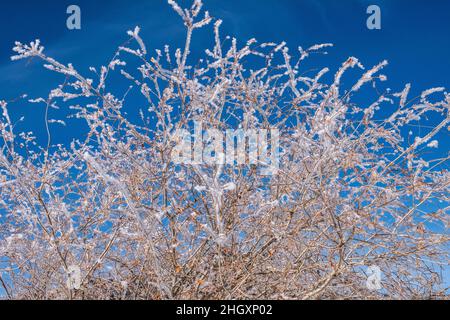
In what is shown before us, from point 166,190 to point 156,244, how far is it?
1.84 ft

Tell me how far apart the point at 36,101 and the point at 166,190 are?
5.11 feet

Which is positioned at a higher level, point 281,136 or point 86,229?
point 281,136

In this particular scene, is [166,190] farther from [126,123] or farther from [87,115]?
[87,115]

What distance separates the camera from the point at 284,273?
153 inches

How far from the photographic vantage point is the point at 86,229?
4371 millimetres

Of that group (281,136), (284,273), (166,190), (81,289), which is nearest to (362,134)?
(281,136)

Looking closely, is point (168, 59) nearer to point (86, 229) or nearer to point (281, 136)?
point (281, 136)
